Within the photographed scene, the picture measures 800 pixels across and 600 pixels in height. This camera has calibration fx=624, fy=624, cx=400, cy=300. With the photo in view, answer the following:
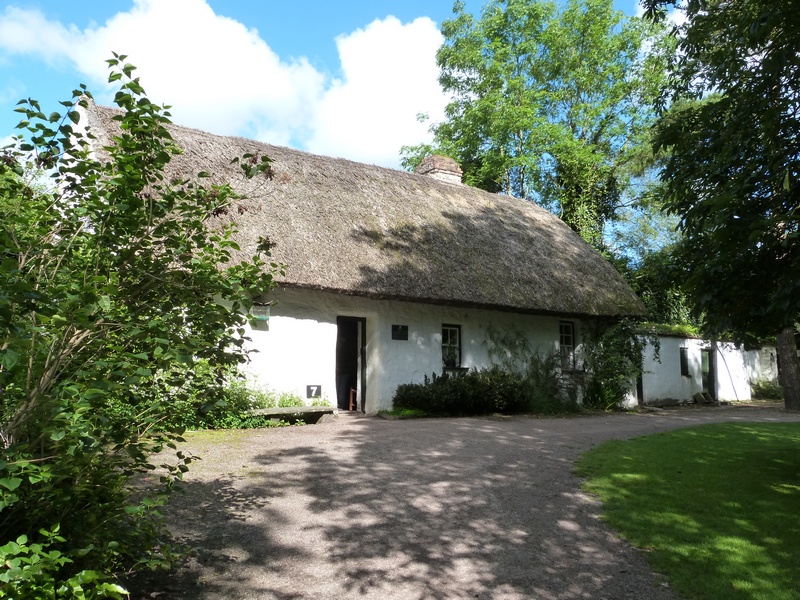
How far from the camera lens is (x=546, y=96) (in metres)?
30.2

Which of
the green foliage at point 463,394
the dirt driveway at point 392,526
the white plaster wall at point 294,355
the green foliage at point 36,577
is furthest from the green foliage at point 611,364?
the green foliage at point 36,577

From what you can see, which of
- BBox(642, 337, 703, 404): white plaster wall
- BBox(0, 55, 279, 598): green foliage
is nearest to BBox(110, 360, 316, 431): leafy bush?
BBox(0, 55, 279, 598): green foliage

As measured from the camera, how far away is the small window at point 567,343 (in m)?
16.3

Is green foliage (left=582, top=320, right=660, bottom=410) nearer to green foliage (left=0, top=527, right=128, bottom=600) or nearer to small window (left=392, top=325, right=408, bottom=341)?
small window (left=392, top=325, right=408, bottom=341)

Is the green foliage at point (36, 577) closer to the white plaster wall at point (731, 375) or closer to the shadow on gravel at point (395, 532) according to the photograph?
the shadow on gravel at point (395, 532)

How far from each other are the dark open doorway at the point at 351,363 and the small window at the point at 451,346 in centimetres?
197

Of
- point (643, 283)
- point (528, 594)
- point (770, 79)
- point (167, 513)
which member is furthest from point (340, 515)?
point (643, 283)

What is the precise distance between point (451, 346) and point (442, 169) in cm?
763

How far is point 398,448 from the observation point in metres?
8.27

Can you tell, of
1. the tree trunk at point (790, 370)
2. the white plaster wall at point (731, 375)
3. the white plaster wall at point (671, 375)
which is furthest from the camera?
the white plaster wall at point (731, 375)

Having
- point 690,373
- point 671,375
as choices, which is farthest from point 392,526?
point 690,373

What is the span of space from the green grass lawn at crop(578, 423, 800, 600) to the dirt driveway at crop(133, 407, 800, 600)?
0.24m

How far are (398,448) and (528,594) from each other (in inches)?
172

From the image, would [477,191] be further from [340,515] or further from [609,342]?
[340,515]
